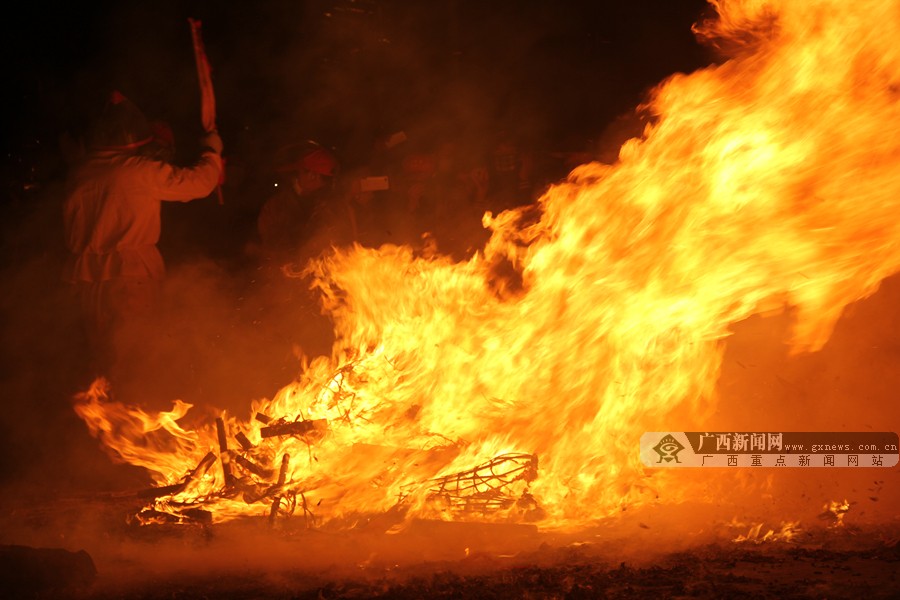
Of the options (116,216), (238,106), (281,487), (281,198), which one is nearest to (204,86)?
(281,198)

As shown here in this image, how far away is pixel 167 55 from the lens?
9250 mm

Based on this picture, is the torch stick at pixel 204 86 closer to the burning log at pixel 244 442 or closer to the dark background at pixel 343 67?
the dark background at pixel 343 67

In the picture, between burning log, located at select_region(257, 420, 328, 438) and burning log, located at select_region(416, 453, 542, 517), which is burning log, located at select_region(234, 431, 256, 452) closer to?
burning log, located at select_region(257, 420, 328, 438)

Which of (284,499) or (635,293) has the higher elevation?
(635,293)

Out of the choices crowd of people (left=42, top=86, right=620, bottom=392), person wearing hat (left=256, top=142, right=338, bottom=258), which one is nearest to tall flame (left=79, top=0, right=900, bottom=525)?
crowd of people (left=42, top=86, right=620, bottom=392)

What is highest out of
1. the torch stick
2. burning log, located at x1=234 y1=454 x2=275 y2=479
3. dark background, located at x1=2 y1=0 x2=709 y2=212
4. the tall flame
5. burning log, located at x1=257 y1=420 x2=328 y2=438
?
dark background, located at x1=2 y1=0 x2=709 y2=212

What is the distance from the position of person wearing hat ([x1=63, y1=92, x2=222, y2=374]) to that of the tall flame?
4.57 ft

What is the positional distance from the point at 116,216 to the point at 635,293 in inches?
187

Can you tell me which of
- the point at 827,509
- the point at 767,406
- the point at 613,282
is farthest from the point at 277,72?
the point at 827,509

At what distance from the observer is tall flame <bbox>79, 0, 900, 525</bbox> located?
5.29 metres

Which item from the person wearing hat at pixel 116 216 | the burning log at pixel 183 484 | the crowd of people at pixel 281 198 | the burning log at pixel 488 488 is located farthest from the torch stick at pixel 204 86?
the burning log at pixel 488 488

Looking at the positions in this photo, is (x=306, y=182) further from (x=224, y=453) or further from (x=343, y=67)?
(x=224, y=453)

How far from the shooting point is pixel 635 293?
5660mm

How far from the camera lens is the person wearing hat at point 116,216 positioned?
23.6ft
